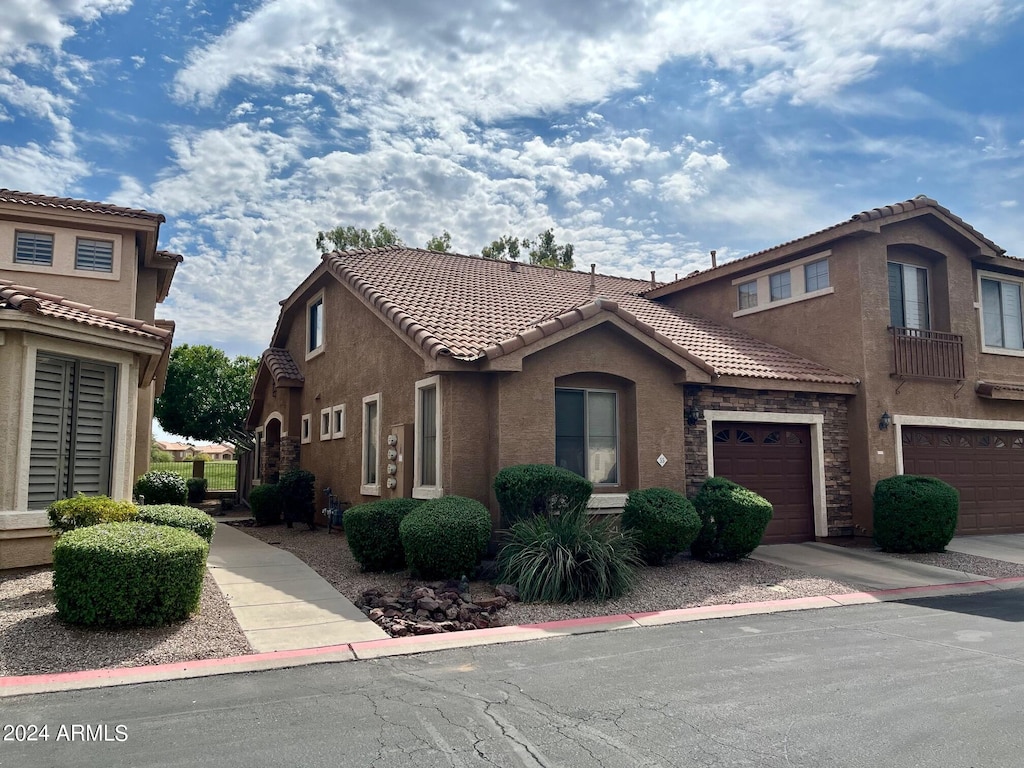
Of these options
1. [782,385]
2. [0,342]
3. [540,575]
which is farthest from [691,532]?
[0,342]

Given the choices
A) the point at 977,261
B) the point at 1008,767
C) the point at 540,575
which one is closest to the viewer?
the point at 1008,767

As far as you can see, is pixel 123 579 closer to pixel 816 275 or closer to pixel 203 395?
pixel 816 275

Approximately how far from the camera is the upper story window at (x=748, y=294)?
59.5 feet

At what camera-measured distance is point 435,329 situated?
1266cm

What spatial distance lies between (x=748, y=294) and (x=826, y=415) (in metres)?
4.06

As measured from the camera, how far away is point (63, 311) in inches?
408

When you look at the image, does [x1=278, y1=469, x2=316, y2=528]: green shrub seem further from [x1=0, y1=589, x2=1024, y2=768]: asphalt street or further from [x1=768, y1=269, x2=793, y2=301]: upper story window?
[x1=768, y1=269, x2=793, y2=301]: upper story window

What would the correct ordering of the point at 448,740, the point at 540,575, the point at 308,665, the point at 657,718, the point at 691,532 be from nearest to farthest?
the point at 448,740
the point at 657,718
the point at 308,665
the point at 540,575
the point at 691,532

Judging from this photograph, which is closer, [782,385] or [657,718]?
[657,718]

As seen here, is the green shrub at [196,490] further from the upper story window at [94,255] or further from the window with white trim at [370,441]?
the window with white trim at [370,441]

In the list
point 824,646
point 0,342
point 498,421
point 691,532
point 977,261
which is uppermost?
point 977,261

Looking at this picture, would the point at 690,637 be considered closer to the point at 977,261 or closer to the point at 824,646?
the point at 824,646

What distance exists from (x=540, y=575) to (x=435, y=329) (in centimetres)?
475

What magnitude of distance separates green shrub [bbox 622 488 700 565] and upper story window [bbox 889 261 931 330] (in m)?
7.66
